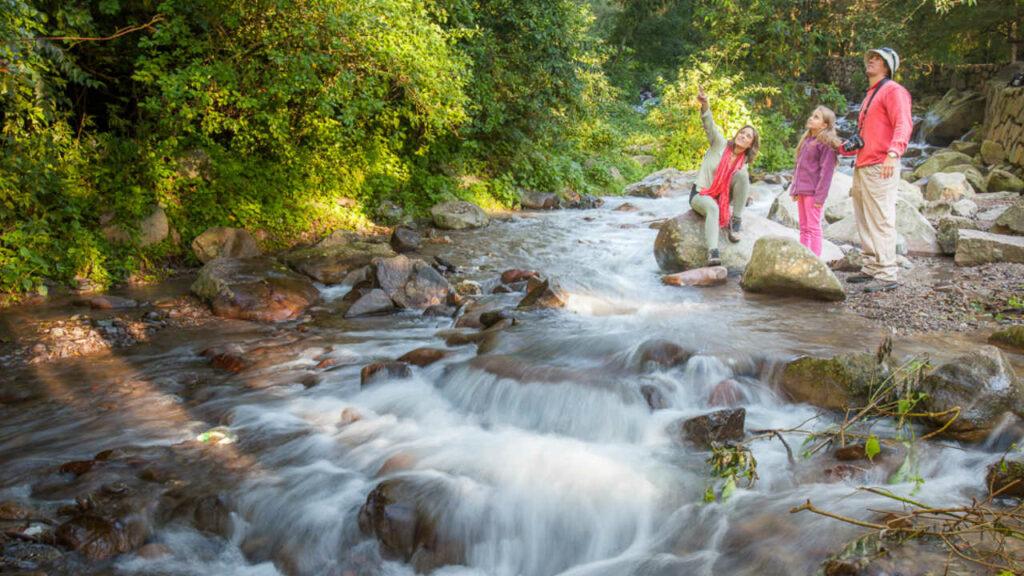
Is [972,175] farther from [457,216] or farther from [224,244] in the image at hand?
[224,244]

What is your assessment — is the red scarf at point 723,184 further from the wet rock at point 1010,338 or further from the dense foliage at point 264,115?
the dense foliage at point 264,115

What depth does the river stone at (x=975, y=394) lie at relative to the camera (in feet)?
12.3

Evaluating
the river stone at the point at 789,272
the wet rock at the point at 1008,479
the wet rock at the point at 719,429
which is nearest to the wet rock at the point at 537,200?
the river stone at the point at 789,272

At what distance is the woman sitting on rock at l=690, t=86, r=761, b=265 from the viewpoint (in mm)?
7961

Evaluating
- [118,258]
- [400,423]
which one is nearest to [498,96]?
[118,258]

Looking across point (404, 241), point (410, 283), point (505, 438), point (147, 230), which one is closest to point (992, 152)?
point (404, 241)

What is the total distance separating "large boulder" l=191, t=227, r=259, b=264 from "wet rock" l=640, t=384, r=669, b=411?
6558 millimetres

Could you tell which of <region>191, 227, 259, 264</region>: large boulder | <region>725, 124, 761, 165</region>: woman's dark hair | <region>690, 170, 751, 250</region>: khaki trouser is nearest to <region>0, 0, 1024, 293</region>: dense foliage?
<region>191, 227, 259, 264</region>: large boulder

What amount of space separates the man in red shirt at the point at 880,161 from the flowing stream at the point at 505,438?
52.3 inches

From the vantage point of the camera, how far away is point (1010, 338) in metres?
5.05

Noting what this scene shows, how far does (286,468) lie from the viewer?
4.12 metres

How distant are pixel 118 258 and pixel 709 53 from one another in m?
18.1

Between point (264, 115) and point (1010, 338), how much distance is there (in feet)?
30.6

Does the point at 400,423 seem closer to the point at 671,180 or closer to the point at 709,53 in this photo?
the point at 671,180
